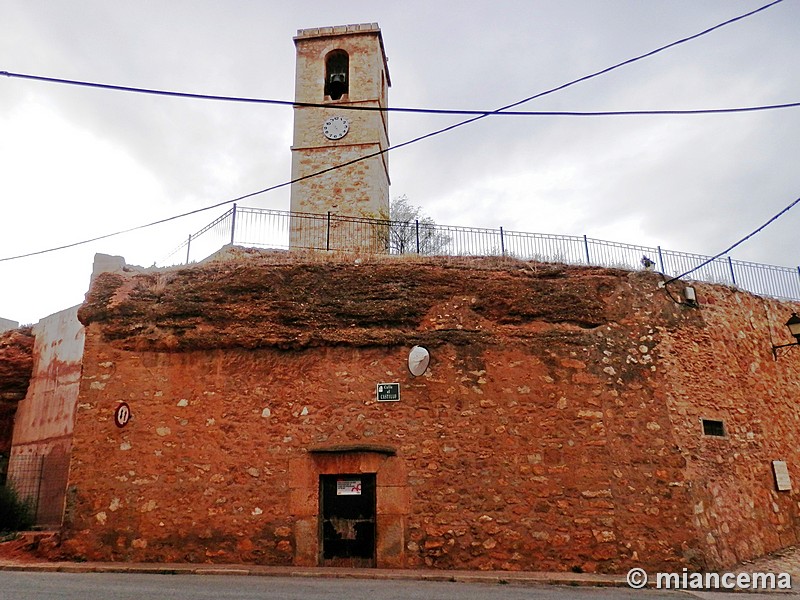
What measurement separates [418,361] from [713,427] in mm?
5372

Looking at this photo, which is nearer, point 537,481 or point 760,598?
point 760,598

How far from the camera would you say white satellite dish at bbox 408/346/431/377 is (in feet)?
32.5

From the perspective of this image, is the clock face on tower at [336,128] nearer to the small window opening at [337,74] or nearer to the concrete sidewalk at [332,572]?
the small window opening at [337,74]

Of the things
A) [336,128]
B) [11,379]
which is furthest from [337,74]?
[11,379]

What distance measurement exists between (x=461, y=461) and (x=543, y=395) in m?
1.70

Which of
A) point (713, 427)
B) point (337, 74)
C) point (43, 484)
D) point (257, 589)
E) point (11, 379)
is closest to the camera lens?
point (257, 589)

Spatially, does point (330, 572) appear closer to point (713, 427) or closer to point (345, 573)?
point (345, 573)

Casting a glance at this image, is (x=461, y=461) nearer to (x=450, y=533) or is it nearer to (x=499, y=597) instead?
(x=450, y=533)

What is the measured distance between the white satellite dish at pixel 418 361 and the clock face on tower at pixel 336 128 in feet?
35.4

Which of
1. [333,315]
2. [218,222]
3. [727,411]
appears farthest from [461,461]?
[218,222]

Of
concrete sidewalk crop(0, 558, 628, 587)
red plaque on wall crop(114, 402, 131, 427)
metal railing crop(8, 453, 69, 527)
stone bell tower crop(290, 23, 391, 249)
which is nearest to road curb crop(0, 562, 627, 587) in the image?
concrete sidewalk crop(0, 558, 628, 587)

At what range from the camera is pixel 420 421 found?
9.84 m

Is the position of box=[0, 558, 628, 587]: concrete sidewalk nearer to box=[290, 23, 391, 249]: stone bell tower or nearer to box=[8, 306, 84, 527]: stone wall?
box=[8, 306, 84, 527]: stone wall

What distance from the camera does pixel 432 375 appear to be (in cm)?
1007
